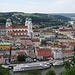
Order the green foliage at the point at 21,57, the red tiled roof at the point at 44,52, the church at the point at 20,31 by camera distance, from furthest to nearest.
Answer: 1. the church at the point at 20,31
2. the red tiled roof at the point at 44,52
3. the green foliage at the point at 21,57

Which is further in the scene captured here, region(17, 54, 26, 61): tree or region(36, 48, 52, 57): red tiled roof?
region(36, 48, 52, 57): red tiled roof

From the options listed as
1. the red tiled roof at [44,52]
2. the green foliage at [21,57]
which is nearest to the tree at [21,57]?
the green foliage at [21,57]

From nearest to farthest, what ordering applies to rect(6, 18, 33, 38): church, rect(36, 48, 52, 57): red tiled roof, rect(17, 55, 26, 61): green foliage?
rect(17, 55, 26, 61): green foliage → rect(36, 48, 52, 57): red tiled roof → rect(6, 18, 33, 38): church

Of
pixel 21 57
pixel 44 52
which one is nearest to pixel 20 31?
pixel 44 52

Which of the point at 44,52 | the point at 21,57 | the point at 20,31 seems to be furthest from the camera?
the point at 20,31

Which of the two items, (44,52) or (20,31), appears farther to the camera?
(20,31)

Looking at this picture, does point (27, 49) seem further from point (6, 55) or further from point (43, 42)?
point (43, 42)

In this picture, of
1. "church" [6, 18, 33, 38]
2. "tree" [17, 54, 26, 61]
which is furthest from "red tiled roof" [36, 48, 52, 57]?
"church" [6, 18, 33, 38]

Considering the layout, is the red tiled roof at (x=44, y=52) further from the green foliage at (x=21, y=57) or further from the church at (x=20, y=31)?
the church at (x=20, y=31)

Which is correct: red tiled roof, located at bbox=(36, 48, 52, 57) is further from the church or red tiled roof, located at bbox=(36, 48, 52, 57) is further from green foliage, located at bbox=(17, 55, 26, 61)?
the church

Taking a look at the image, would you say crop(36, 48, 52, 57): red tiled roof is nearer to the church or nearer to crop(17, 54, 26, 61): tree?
crop(17, 54, 26, 61): tree

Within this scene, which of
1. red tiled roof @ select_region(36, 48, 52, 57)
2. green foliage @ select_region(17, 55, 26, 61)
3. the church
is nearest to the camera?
green foliage @ select_region(17, 55, 26, 61)

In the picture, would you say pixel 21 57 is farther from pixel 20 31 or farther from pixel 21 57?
pixel 20 31
